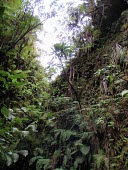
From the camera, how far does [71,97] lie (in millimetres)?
3238

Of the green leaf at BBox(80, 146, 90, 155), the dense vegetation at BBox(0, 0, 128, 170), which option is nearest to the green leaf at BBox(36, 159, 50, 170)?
the dense vegetation at BBox(0, 0, 128, 170)

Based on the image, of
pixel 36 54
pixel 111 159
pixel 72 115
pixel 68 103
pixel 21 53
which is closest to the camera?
pixel 111 159

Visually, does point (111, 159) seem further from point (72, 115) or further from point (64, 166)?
point (72, 115)

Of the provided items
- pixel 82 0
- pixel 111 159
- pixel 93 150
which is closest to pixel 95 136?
pixel 93 150

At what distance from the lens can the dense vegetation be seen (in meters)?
2.17

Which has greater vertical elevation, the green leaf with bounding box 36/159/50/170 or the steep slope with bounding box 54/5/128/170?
the steep slope with bounding box 54/5/128/170

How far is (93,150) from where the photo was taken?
226 centimetres

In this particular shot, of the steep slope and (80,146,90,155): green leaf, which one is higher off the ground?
the steep slope

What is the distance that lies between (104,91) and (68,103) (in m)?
0.55

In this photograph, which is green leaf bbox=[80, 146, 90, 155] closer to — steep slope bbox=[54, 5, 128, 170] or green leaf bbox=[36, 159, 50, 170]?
steep slope bbox=[54, 5, 128, 170]

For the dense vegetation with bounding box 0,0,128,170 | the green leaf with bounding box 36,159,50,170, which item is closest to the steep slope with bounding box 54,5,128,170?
the dense vegetation with bounding box 0,0,128,170

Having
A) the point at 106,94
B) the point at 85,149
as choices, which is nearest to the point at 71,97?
the point at 106,94

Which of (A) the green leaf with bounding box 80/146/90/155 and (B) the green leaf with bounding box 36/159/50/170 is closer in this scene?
(A) the green leaf with bounding box 80/146/90/155

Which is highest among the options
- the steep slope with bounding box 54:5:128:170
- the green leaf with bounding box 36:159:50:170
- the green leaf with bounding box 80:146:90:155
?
the steep slope with bounding box 54:5:128:170
